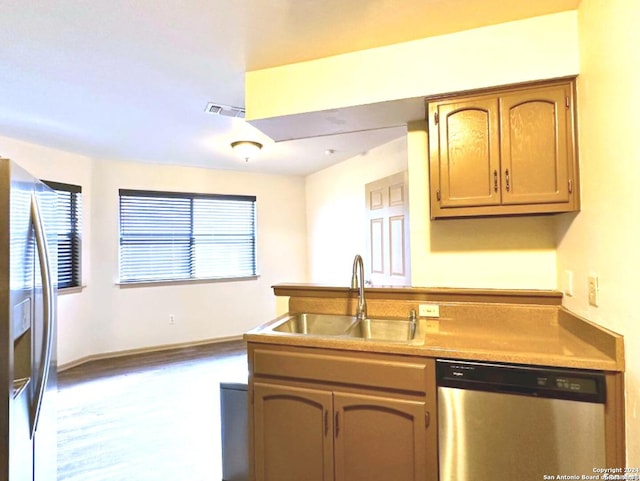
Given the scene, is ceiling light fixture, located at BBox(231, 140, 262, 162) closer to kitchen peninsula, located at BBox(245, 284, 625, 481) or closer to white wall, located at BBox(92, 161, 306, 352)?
white wall, located at BBox(92, 161, 306, 352)

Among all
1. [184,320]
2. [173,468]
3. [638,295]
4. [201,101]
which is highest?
[201,101]

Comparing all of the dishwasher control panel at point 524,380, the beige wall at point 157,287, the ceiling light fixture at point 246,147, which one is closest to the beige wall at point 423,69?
the dishwasher control panel at point 524,380

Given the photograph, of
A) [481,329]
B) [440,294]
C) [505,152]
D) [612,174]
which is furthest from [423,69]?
[481,329]

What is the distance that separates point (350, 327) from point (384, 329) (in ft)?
0.65

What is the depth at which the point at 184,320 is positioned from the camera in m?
4.53

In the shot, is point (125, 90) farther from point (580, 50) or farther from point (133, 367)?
point (133, 367)

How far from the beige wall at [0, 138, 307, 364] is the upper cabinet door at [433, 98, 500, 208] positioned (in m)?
2.24

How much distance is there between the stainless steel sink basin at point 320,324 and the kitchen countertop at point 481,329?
0.18 ft

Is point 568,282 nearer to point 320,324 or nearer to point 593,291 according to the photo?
point 593,291

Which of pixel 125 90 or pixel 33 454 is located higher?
pixel 125 90

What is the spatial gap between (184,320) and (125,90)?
3.08m

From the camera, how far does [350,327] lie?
79.4 inches

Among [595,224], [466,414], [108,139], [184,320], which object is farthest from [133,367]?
[595,224]

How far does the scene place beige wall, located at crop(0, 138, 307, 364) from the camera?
12.5 feet
